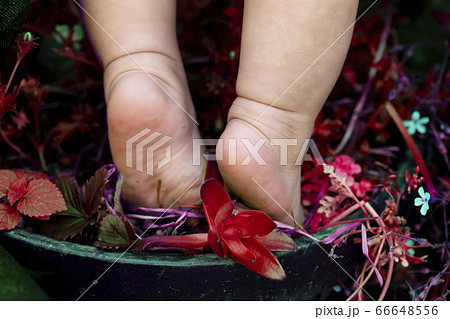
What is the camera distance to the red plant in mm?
551

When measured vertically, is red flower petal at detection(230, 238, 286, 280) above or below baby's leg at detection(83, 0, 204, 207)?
below

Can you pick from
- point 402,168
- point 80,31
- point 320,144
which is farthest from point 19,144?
point 402,168

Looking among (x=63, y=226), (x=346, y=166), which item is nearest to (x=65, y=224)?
(x=63, y=226)

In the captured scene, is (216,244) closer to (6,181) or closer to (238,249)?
(238,249)

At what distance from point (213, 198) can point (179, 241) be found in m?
0.08

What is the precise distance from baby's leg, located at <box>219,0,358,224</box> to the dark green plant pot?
11 centimetres

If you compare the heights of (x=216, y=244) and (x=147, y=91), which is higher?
(x=147, y=91)

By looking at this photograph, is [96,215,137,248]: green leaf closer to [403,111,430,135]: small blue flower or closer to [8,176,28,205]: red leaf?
[8,176,28,205]: red leaf

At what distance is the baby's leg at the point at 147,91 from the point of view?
0.57m

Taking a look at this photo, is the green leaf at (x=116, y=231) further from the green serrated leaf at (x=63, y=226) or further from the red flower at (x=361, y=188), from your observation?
the red flower at (x=361, y=188)

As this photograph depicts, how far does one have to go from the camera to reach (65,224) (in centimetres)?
61

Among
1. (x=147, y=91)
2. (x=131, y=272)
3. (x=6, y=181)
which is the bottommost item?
(x=131, y=272)

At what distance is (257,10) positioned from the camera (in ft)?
1.86

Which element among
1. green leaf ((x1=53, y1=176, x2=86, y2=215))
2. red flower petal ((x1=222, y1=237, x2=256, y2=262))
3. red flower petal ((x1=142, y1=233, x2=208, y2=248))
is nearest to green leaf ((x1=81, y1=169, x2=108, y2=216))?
green leaf ((x1=53, y1=176, x2=86, y2=215))
